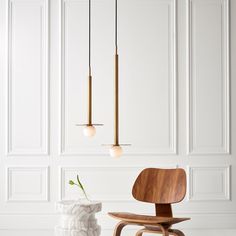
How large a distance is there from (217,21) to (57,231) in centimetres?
292

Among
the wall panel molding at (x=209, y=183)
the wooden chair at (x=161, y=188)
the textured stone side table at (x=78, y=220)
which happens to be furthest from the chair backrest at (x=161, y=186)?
the textured stone side table at (x=78, y=220)

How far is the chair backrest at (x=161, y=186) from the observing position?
441cm

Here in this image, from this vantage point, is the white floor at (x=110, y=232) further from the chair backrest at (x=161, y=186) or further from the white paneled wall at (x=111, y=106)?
the chair backrest at (x=161, y=186)

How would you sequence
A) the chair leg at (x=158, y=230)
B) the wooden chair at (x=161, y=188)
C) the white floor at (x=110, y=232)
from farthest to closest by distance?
1. the white floor at (x=110, y=232)
2. the wooden chair at (x=161, y=188)
3. the chair leg at (x=158, y=230)

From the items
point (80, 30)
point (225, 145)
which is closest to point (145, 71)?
point (80, 30)

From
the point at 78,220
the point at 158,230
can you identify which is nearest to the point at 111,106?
the point at 158,230

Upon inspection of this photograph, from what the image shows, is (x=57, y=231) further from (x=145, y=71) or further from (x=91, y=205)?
(x=145, y=71)

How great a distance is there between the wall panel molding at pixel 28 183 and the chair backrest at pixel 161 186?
1.16 meters

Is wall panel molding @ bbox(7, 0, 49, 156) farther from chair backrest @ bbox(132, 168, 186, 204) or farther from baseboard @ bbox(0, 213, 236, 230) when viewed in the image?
chair backrest @ bbox(132, 168, 186, 204)

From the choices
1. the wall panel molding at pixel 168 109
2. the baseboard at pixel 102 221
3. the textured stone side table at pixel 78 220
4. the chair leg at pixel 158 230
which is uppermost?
the wall panel molding at pixel 168 109

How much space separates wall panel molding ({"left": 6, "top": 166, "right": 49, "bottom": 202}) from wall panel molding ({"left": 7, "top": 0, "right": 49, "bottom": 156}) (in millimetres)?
184

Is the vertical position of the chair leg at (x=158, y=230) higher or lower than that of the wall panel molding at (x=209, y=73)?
lower

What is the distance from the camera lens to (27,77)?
17.5ft

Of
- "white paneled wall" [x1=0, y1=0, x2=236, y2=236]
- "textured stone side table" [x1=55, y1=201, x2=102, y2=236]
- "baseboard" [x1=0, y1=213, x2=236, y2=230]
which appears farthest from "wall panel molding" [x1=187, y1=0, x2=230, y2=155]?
"textured stone side table" [x1=55, y1=201, x2=102, y2=236]
